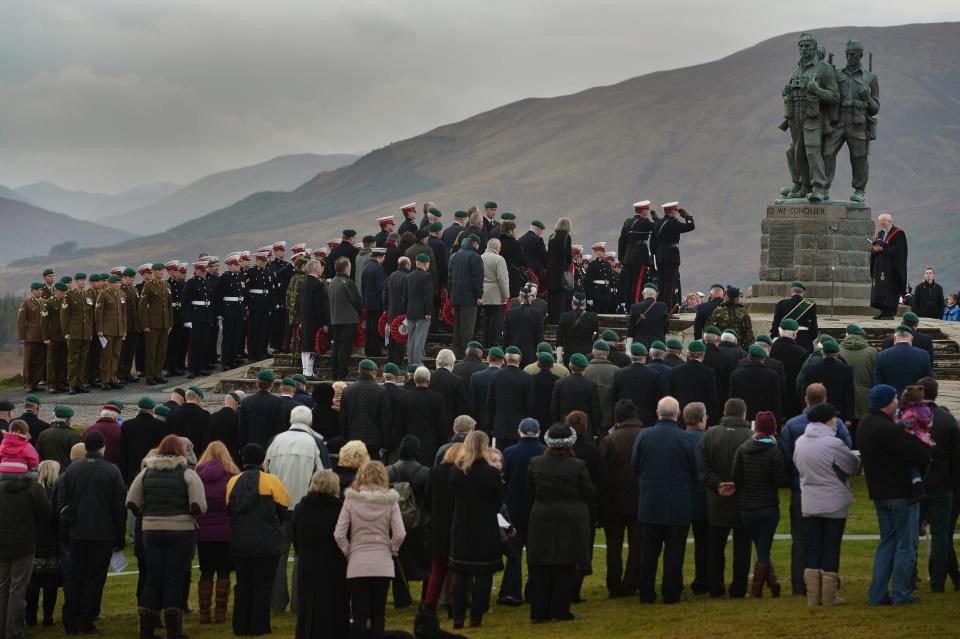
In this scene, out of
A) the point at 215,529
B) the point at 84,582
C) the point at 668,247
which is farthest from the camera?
the point at 668,247

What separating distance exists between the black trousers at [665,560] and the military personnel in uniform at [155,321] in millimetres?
14686

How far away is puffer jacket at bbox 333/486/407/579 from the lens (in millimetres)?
11078

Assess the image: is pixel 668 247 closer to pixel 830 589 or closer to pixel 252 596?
pixel 830 589

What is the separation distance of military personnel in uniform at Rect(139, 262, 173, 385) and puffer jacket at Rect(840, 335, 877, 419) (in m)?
12.8

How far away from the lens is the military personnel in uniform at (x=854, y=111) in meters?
26.2

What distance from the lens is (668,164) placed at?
15600 cm

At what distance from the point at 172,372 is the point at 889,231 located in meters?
12.8

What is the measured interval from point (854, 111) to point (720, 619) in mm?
16849

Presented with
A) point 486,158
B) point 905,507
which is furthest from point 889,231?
point 486,158

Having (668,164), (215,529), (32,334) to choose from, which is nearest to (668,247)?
(32,334)

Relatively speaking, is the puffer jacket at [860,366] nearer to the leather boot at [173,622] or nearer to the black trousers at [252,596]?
the black trousers at [252,596]

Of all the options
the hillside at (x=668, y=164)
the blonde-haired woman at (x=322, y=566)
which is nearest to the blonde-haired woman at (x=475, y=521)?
the blonde-haired woman at (x=322, y=566)

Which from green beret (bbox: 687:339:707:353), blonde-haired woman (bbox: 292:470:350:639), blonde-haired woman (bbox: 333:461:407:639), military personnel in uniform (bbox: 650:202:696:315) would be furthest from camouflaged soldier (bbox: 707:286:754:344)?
blonde-haired woman (bbox: 292:470:350:639)

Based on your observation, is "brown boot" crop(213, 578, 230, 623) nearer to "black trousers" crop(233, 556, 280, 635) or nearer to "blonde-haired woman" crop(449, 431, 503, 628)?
"black trousers" crop(233, 556, 280, 635)
